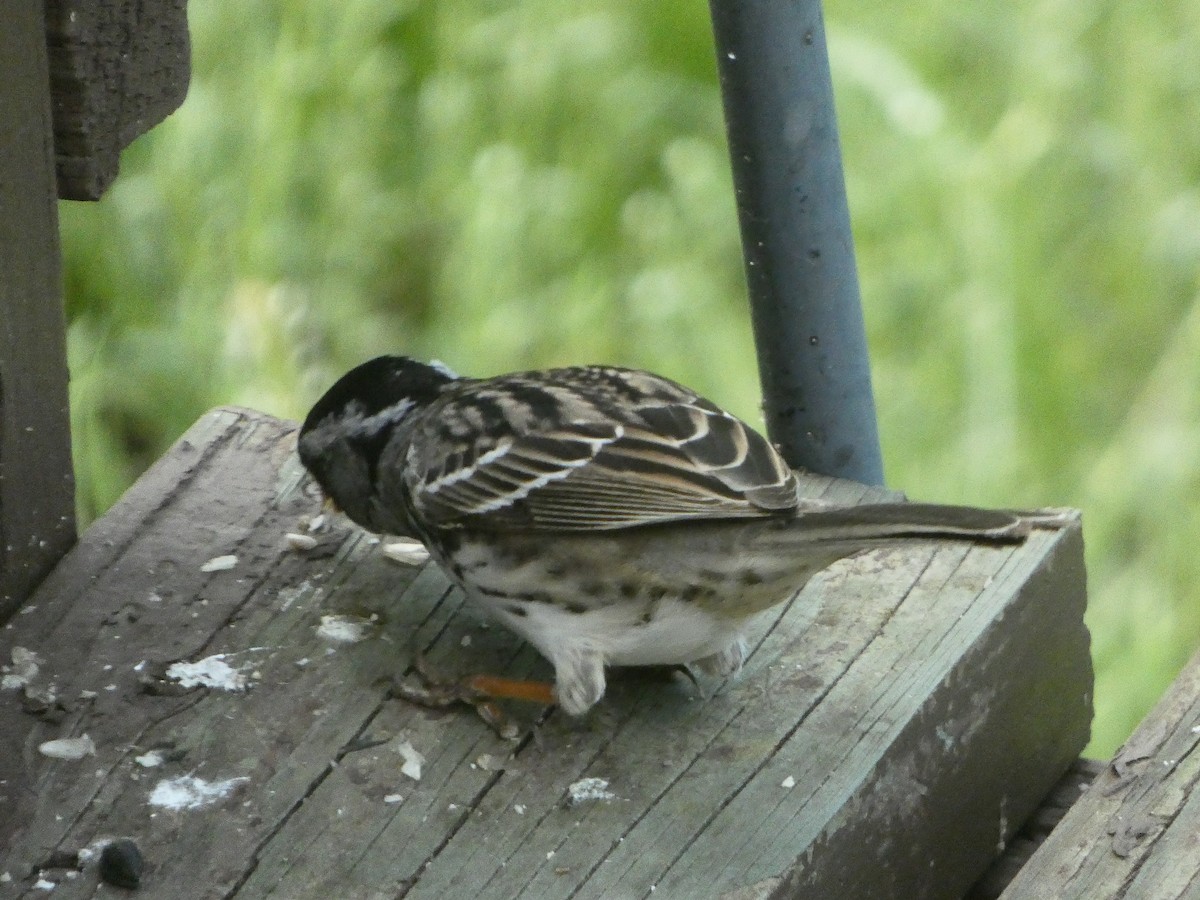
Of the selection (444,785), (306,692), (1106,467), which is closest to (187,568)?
(306,692)

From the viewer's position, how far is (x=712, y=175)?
6027 mm

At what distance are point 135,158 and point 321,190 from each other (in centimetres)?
61

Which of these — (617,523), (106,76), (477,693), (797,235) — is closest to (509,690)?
(477,693)

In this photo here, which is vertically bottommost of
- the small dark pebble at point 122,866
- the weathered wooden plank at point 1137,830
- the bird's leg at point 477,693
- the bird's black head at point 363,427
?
the small dark pebble at point 122,866

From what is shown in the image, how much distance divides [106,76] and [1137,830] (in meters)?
2.11

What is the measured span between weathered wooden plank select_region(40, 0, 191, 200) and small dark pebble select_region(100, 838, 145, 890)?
3.98ft

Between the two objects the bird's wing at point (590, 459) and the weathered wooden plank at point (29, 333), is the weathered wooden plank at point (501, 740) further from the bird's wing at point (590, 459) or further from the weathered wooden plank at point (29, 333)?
the bird's wing at point (590, 459)

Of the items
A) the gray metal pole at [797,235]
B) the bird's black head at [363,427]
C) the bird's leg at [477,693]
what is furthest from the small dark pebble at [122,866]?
the gray metal pole at [797,235]

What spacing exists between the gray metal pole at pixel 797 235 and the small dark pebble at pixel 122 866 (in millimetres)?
1606

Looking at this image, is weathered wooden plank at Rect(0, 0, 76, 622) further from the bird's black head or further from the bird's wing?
the bird's wing

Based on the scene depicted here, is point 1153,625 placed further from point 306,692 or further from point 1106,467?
point 306,692

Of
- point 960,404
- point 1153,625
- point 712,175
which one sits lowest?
point 1153,625

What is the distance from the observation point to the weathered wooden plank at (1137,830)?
8.48 feet

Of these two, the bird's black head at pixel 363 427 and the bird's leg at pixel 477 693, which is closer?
the bird's leg at pixel 477 693
